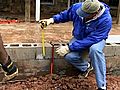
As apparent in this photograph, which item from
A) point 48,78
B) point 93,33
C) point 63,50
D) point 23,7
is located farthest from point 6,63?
point 23,7

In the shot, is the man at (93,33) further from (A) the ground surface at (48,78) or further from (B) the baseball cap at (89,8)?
(A) the ground surface at (48,78)

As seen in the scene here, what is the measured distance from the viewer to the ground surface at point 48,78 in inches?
152

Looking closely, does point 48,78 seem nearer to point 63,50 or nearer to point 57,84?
point 57,84

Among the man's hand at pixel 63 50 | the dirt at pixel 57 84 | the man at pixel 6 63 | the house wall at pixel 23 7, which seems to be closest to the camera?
the man at pixel 6 63

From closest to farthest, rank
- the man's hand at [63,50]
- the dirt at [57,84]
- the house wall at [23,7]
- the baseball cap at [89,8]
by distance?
the baseball cap at [89,8]
the man's hand at [63,50]
the dirt at [57,84]
the house wall at [23,7]

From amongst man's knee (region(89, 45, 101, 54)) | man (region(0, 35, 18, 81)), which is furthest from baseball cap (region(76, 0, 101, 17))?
man (region(0, 35, 18, 81))

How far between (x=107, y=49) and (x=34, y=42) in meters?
1.17

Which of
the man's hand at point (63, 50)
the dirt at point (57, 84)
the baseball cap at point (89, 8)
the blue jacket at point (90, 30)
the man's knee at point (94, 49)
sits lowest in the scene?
the dirt at point (57, 84)

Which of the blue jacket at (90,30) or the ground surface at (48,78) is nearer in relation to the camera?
the blue jacket at (90,30)

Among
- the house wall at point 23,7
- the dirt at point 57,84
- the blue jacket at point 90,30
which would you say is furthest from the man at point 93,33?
the house wall at point 23,7

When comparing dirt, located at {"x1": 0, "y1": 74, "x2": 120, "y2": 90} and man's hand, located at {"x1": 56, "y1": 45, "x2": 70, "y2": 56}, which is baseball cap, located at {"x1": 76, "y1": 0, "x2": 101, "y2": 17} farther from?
dirt, located at {"x1": 0, "y1": 74, "x2": 120, "y2": 90}

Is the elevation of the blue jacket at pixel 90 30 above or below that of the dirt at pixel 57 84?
above

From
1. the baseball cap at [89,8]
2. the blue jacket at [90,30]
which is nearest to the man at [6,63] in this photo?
the blue jacket at [90,30]

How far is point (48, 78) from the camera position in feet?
13.3
